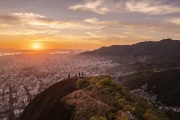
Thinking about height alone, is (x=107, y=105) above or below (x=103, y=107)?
above

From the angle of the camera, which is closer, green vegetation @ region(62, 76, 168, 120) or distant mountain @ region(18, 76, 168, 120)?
green vegetation @ region(62, 76, 168, 120)

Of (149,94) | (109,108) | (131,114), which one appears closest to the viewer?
(131,114)

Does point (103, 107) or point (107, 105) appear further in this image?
point (107, 105)

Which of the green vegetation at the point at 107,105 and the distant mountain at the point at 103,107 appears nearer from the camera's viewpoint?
the green vegetation at the point at 107,105

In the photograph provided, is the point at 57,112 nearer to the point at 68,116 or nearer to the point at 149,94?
the point at 68,116

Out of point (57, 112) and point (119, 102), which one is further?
point (57, 112)

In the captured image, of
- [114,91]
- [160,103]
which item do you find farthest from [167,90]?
[114,91]

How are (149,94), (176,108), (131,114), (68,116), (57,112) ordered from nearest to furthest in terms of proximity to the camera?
(131,114)
(68,116)
(57,112)
(176,108)
(149,94)

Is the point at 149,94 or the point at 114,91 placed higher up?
the point at 114,91
